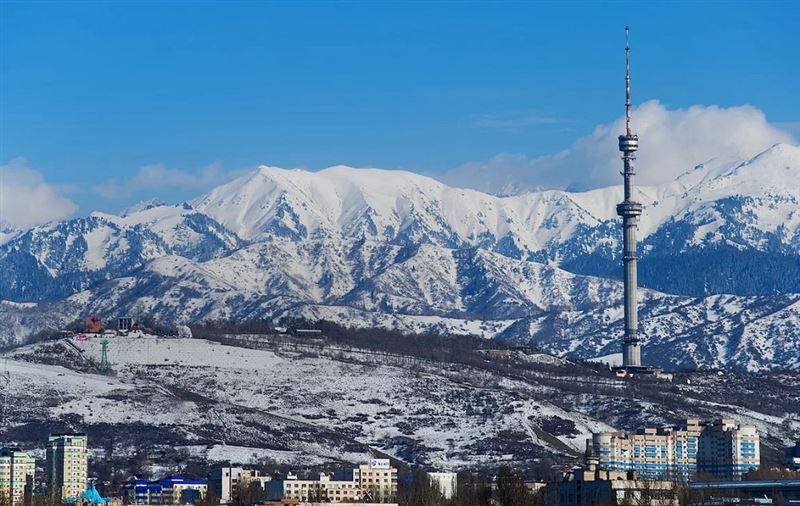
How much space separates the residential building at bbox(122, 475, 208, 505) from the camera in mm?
180250

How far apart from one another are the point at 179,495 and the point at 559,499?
48253 mm

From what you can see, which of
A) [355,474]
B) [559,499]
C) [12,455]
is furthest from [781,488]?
[12,455]

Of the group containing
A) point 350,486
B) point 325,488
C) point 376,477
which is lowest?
point 325,488

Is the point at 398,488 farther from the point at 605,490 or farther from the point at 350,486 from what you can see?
the point at 605,490

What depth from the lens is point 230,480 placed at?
193750 millimetres

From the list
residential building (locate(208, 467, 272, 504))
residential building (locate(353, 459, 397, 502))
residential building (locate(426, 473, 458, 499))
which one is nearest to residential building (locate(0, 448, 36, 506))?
residential building (locate(208, 467, 272, 504))

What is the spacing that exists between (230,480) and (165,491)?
9173 mm

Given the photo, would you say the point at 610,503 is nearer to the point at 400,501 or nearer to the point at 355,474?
the point at 400,501

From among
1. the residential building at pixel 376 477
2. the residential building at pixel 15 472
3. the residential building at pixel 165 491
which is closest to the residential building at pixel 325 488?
the residential building at pixel 376 477

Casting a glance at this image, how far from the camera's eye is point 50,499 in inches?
5881

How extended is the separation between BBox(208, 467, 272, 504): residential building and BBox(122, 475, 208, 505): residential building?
101 centimetres

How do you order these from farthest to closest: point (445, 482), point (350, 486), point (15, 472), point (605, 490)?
1. point (15, 472)
2. point (350, 486)
3. point (445, 482)
4. point (605, 490)

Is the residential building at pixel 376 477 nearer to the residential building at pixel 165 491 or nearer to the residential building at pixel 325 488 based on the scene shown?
the residential building at pixel 325 488

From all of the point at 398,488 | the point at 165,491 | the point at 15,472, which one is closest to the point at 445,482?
the point at 398,488
